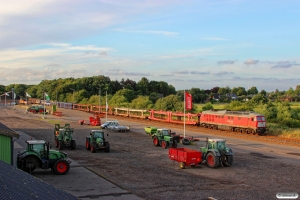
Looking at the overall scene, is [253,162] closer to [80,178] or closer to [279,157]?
[279,157]

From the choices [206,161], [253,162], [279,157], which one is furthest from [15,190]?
[279,157]

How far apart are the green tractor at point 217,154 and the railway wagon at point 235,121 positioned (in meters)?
21.5

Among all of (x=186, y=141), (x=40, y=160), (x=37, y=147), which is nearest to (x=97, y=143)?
(x=37, y=147)

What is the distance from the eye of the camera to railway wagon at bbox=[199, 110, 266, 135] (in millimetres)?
46031

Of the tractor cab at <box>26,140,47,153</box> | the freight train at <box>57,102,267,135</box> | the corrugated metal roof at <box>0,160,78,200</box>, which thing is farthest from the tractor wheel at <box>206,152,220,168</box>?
the corrugated metal roof at <box>0,160,78,200</box>

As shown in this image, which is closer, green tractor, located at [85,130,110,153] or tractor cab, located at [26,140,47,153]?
tractor cab, located at [26,140,47,153]

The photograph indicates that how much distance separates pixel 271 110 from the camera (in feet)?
200

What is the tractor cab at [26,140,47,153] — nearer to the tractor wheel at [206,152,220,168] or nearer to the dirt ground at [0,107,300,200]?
the dirt ground at [0,107,300,200]

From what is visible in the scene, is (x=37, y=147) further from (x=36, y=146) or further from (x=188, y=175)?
(x=188, y=175)

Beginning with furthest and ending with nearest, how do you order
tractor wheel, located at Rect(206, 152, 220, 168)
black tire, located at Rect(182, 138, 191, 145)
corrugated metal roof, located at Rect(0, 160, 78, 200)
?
1. black tire, located at Rect(182, 138, 191, 145)
2. tractor wheel, located at Rect(206, 152, 220, 168)
3. corrugated metal roof, located at Rect(0, 160, 78, 200)

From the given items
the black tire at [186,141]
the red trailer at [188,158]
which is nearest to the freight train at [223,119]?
the black tire at [186,141]

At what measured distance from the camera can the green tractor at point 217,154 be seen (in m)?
25.1

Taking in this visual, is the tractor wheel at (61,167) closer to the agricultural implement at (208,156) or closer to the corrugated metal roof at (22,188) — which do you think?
the agricultural implement at (208,156)

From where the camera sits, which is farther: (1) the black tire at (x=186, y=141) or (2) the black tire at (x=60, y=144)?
(1) the black tire at (x=186, y=141)
